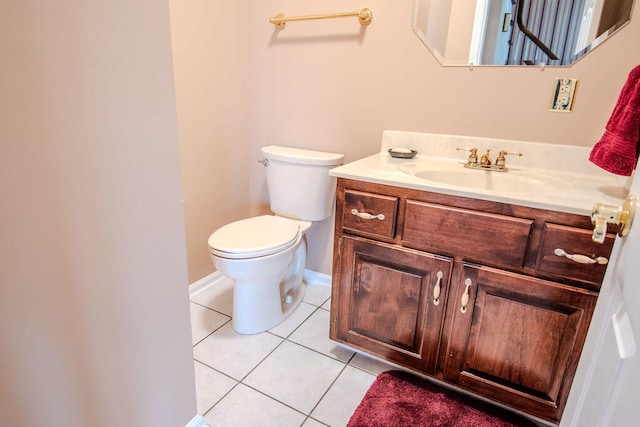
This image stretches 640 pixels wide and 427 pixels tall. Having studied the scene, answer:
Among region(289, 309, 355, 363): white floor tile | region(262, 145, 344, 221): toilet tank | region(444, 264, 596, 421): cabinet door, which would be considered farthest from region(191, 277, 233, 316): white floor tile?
region(444, 264, 596, 421): cabinet door

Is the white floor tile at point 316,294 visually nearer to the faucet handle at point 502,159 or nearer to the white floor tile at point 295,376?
the white floor tile at point 295,376

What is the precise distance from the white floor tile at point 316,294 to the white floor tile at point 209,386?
0.68 metres

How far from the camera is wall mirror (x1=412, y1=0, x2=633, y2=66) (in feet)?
4.35

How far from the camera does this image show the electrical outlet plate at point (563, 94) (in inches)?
55.0

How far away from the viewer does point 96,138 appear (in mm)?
753

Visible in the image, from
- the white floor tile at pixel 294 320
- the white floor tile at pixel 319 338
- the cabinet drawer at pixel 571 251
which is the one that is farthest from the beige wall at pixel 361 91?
the cabinet drawer at pixel 571 251

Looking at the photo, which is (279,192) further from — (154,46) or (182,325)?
(154,46)

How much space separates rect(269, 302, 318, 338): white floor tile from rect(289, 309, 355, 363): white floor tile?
0.09ft

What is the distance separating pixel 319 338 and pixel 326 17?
1.51 m

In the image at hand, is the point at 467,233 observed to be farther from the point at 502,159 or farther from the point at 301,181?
the point at 301,181

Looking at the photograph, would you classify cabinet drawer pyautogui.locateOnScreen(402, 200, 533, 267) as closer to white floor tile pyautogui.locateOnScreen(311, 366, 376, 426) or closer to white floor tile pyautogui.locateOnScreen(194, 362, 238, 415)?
white floor tile pyautogui.locateOnScreen(311, 366, 376, 426)

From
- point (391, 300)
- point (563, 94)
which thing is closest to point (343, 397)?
point (391, 300)

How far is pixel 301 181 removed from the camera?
188cm

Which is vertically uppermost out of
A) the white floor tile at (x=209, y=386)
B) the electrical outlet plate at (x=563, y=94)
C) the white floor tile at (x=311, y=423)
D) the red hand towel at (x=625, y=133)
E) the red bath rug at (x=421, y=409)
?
the electrical outlet plate at (x=563, y=94)
